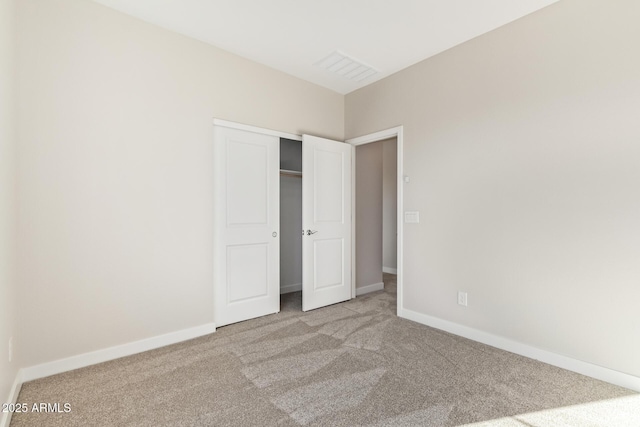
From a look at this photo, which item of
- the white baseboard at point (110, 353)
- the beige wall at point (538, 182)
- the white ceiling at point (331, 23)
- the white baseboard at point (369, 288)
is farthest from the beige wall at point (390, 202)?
the white baseboard at point (110, 353)

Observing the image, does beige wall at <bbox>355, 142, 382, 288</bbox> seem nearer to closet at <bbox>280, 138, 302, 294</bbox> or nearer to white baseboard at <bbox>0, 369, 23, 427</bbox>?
closet at <bbox>280, 138, 302, 294</bbox>

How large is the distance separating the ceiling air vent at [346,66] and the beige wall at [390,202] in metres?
2.71

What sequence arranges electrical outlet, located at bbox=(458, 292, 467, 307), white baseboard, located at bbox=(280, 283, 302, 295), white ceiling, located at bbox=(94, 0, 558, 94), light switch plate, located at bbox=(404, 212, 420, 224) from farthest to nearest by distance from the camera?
white baseboard, located at bbox=(280, 283, 302, 295), light switch plate, located at bbox=(404, 212, 420, 224), electrical outlet, located at bbox=(458, 292, 467, 307), white ceiling, located at bbox=(94, 0, 558, 94)

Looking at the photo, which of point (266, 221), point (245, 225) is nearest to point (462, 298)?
point (266, 221)

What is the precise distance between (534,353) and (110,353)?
3467 mm

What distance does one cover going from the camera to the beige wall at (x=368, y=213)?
4.34 meters

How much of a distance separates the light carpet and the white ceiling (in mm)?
2856

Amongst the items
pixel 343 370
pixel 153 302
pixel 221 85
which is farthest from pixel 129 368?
pixel 221 85

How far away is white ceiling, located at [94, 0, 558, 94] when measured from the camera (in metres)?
2.38

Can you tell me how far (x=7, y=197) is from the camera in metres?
1.76

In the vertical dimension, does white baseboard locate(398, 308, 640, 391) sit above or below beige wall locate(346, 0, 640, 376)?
below

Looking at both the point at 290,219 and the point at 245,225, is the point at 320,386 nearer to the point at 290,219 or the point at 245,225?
Answer: the point at 245,225

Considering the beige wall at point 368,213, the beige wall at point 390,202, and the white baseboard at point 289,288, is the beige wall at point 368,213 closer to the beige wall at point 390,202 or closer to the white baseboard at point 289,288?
the white baseboard at point 289,288

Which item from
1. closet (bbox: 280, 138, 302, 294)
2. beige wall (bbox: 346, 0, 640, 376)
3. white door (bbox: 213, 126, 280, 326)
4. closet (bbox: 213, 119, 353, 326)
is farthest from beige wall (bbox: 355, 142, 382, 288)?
white door (bbox: 213, 126, 280, 326)
